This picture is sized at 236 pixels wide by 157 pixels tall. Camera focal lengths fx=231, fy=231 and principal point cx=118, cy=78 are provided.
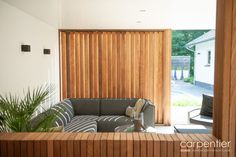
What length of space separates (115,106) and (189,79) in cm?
375

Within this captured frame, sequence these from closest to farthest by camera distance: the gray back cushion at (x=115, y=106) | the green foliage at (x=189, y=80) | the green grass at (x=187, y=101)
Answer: the gray back cushion at (x=115, y=106)
the green grass at (x=187, y=101)
the green foliage at (x=189, y=80)

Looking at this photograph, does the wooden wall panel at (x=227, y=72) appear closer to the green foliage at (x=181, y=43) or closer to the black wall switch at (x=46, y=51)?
the black wall switch at (x=46, y=51)

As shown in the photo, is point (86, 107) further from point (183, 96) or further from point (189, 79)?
point (189, 79)

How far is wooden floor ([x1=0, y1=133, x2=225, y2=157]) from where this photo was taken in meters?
1.40

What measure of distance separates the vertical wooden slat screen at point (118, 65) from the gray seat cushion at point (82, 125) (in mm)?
1079

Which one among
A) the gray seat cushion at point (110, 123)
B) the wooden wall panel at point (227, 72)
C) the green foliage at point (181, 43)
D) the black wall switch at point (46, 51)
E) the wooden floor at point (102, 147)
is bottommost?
the gray seat cushion at point (110, 123)

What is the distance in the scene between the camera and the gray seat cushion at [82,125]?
13.5 ft

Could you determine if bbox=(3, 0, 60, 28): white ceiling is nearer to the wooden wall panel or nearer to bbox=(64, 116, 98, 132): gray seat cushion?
bbox=(64, 116, 98, 132): gray seat cushion

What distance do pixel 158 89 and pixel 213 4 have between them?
114 inches

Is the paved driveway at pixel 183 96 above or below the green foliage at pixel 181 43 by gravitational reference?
below

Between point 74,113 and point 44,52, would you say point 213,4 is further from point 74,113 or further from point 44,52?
point 74,113

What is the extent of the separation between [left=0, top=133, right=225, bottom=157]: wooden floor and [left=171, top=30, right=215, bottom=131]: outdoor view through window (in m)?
3.70

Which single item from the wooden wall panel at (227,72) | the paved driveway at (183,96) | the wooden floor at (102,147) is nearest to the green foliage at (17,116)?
the wooden floor at (102,147)

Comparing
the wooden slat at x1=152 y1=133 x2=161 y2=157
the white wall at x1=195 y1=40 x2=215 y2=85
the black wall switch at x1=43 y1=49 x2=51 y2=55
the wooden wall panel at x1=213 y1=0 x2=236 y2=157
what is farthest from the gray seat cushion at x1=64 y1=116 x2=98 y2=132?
the white wall at x1=195 y1=40 x2=215 y2=85
